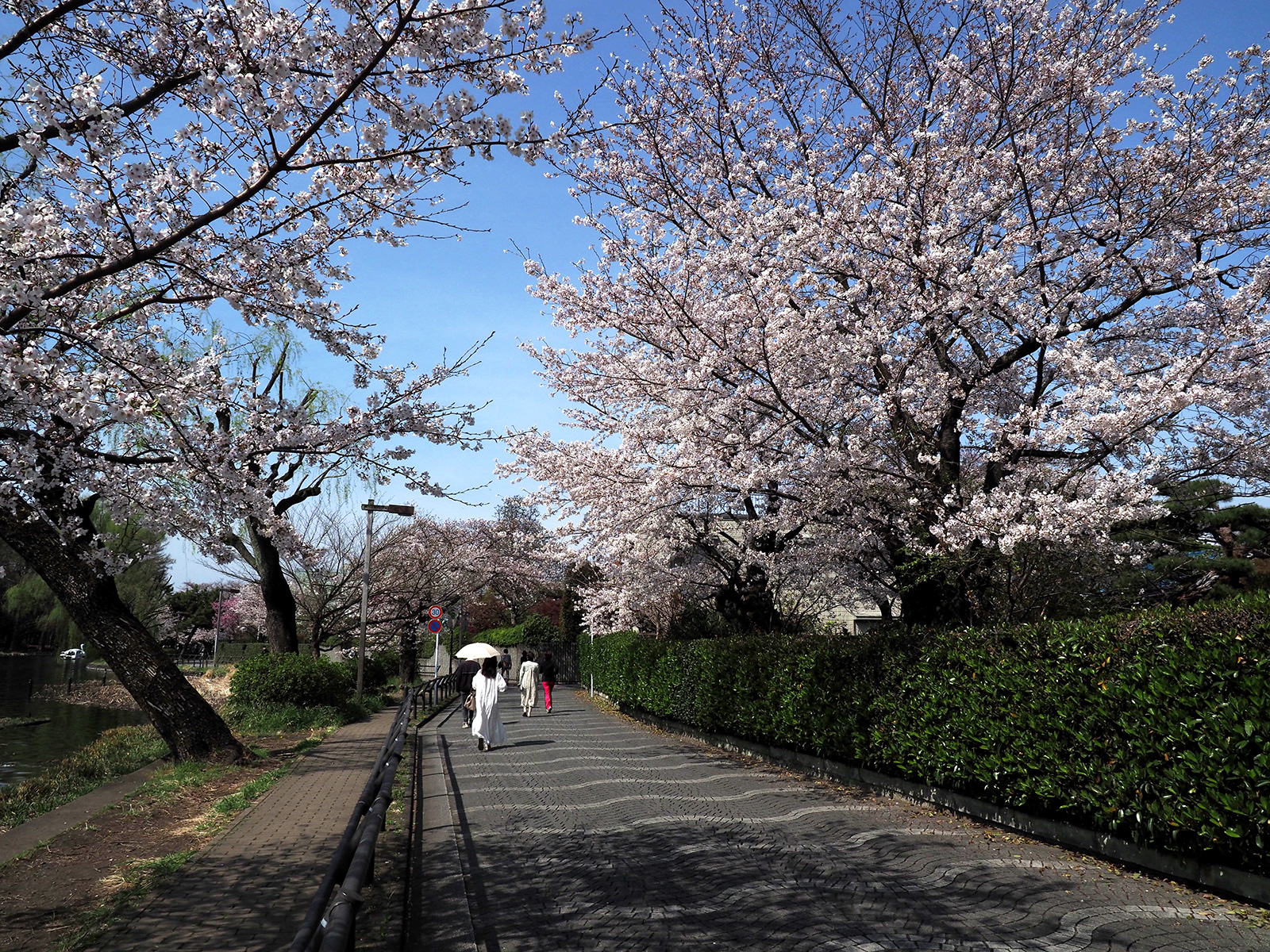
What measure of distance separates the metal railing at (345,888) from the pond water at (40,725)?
12.0m

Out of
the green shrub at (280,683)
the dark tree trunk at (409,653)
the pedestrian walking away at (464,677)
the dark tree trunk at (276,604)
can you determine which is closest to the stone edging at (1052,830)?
the green shrub at (280,683)

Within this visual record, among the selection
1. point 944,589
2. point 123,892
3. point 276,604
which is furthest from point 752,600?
point 123,892

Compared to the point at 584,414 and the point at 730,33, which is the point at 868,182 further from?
the point at 584,414

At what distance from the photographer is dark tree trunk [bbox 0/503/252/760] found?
34.3 feet

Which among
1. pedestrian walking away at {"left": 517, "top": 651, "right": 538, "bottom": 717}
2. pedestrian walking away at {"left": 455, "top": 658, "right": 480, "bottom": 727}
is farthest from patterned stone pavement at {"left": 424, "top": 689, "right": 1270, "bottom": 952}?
pedestrian walking away at {"left": 455, "top": 658, "right": 480, "bottom": 727}

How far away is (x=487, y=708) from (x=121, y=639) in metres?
5.81

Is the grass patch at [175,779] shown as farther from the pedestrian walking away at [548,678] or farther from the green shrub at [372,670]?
the pedestrian walking away at [548,678]

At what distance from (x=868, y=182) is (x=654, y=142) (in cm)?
325

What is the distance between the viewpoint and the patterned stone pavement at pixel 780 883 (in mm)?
5035

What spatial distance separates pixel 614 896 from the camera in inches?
233

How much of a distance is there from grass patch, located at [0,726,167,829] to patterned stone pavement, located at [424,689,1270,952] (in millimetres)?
4450

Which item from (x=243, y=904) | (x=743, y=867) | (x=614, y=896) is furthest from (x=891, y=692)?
(x=243, y=904)

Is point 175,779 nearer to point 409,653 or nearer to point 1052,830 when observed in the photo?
point 1052,830

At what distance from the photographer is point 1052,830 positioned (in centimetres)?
725
